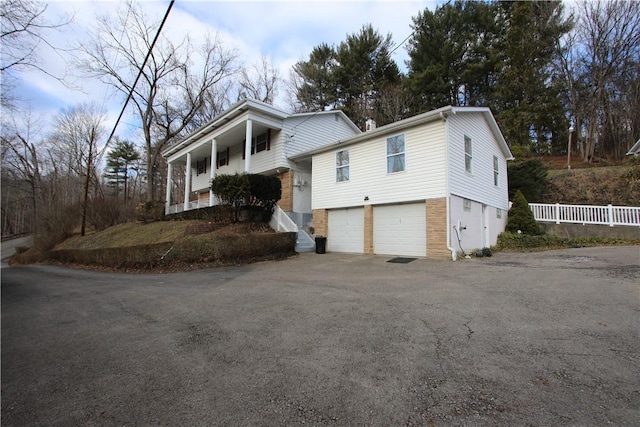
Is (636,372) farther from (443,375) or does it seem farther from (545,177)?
(545,177)

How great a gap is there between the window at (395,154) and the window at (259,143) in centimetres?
791

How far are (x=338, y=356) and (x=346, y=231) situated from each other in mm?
9804

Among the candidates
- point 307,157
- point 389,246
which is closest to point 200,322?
point 389,246

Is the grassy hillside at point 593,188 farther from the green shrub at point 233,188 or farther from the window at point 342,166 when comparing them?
the green shrub at point 233,188

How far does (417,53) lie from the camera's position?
983 inches

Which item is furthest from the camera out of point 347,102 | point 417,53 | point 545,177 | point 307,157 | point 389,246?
point 347,102

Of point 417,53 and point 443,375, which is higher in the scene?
point 417,53

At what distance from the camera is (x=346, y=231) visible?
1281 centimetres

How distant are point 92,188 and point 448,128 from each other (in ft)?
117

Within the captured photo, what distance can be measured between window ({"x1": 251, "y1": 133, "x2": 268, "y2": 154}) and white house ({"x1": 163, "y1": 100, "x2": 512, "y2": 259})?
0.06m

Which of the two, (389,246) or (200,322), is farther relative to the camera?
(389,246)

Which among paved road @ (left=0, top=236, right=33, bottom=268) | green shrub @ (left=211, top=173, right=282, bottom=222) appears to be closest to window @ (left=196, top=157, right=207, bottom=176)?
green shrub @ (left=211, top=173, right=282, bottom=222)

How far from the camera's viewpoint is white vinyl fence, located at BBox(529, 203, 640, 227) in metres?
12.7

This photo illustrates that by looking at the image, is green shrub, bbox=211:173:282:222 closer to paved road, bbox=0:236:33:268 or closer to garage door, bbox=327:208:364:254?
garage door, bbox=327:208:364:254
